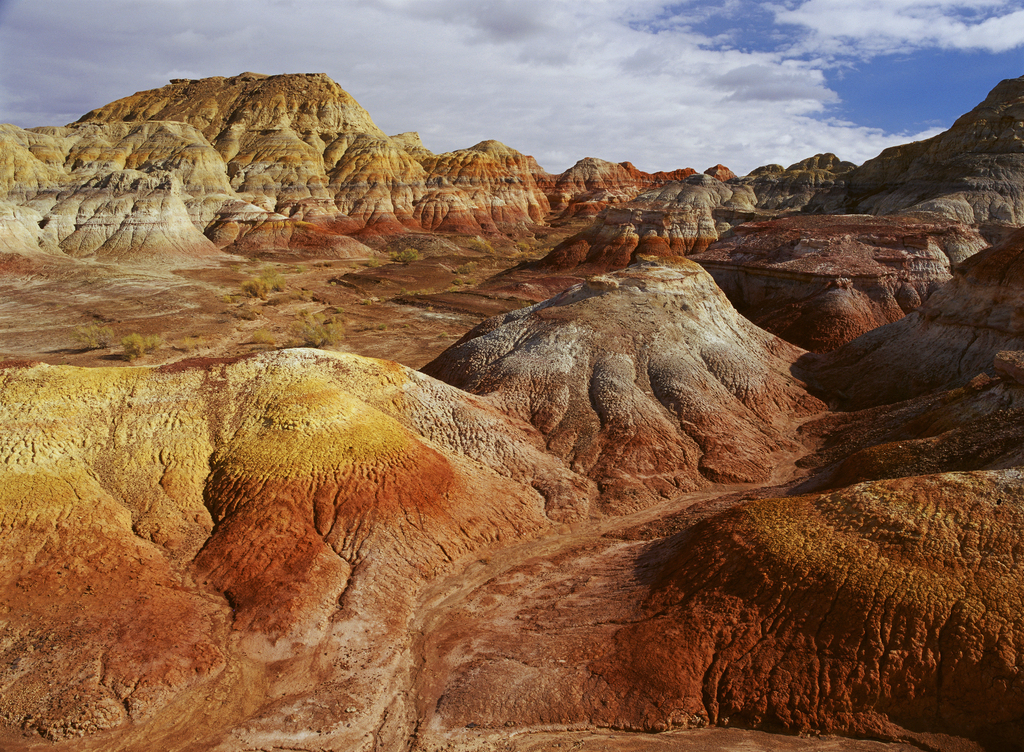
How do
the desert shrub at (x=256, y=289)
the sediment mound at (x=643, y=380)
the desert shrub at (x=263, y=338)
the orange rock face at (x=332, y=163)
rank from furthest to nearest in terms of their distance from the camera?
the orange rock face at (x=332, y=163), the desert shrub at (x=256, y=289), the desert shrub at (x=263, y=338), the sediment mound at (x=643, y=380)

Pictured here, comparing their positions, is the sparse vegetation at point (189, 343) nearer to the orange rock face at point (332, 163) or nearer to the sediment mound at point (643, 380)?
the sediment mound at point (643, 380)

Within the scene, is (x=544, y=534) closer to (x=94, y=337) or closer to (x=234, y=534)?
(x=234, y=534)

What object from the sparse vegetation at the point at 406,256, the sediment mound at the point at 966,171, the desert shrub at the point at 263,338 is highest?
the sediment mound at the point at 966,171

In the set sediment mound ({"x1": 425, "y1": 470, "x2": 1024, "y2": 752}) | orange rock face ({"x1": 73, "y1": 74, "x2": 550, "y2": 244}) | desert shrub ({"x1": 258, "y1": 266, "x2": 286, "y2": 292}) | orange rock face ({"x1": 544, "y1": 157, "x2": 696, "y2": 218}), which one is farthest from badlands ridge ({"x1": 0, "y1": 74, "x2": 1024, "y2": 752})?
orange rock face ({"x1": 544, "y1": 157, "x2": 696, "y2": 218})

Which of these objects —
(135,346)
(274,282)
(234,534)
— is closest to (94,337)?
(135,346)

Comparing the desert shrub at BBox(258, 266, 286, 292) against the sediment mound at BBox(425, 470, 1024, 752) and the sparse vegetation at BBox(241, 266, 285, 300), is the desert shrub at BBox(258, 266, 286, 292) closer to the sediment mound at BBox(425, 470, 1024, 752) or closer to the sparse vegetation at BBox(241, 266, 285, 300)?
the sparse vegetation at BBox(241, 266, 285, 300)

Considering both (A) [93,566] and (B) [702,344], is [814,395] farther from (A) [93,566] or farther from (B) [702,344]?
(A) [93,566]

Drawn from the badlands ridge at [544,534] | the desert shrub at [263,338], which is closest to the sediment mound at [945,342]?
the badlands ridge at [544,534]

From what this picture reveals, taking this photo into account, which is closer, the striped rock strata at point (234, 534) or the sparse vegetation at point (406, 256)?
the striped rock strata at point (234, 534)
